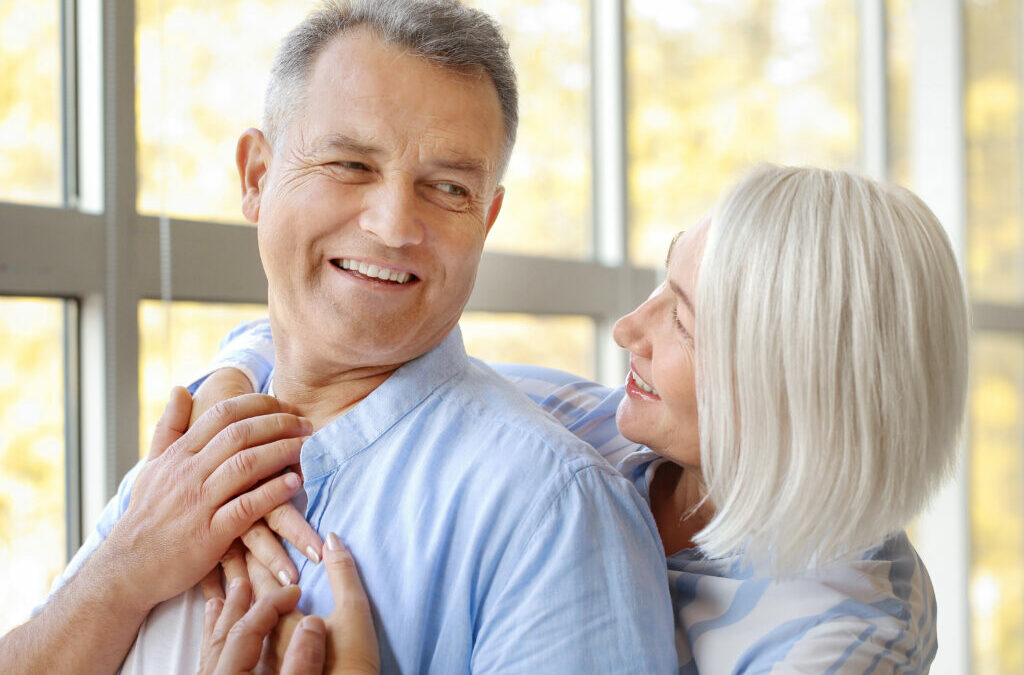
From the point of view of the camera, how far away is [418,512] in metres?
1.08

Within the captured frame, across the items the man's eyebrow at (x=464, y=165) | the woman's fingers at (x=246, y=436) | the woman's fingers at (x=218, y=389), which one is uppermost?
the man's eyebrow at (x=464, y=165)

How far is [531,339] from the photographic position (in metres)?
2.30

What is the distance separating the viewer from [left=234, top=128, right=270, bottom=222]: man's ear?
1.25 meters

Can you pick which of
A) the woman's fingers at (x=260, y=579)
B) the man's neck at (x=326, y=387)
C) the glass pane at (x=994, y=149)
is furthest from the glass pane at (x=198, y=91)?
the glass pane at (x=994, y=149)

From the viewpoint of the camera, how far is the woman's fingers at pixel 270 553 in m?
1.11

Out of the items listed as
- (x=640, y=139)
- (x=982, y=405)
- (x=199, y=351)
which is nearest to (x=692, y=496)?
(x=199, y=351)

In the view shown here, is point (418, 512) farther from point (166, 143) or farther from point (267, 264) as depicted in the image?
point (166, 143)

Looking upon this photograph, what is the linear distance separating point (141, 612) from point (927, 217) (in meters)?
1.05

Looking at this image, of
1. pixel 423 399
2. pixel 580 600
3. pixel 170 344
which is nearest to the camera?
pixel 580 600

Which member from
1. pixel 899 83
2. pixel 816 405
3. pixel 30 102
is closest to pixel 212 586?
pixel 816 405

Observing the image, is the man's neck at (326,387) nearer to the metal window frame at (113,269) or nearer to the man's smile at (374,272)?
the man's smile at (374,272)

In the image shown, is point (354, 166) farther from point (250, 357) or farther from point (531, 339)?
point (531, 339)

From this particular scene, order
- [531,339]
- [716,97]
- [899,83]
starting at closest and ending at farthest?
[531,339] → [716,97] → [899,83]

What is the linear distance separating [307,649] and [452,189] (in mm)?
556
